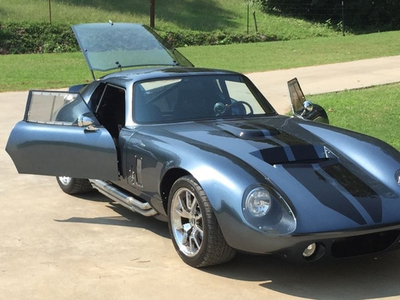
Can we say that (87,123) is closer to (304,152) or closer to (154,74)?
(154,74)

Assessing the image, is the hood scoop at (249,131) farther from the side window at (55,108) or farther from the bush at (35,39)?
the bush at (35,39)

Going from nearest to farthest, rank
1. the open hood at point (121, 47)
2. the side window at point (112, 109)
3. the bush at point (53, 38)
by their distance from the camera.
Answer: the side window at point (112, 109) → the open hood at point (121, 47) → the bush at point (53, 38)

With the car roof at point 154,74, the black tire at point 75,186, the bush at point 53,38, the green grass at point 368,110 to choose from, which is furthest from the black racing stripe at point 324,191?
the bush at point 53,38

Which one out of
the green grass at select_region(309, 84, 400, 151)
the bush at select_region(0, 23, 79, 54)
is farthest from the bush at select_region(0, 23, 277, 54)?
the green grass at select_region(309, 84, 400, 151)

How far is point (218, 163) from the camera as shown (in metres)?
5.25

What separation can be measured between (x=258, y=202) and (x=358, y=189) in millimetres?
781

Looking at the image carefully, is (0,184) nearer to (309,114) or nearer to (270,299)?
(309,114)

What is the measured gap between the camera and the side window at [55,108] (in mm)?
6707

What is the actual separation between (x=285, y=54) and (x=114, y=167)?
19948 mm

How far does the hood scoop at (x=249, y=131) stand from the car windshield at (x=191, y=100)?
486mm

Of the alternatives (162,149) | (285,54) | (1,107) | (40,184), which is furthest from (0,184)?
(285,54)

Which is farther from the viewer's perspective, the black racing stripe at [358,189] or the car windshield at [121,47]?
the car windshield at [121,47]

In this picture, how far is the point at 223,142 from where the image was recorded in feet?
18.7

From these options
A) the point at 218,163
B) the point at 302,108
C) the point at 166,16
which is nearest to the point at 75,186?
the point at 302,108
